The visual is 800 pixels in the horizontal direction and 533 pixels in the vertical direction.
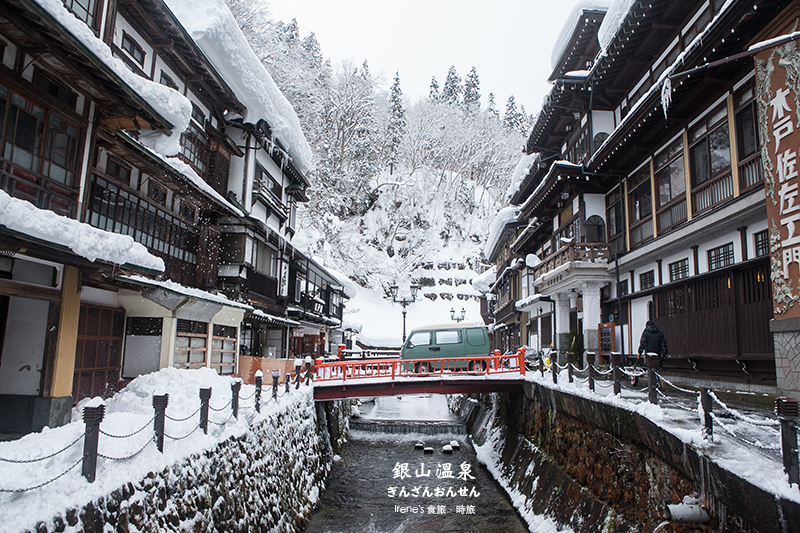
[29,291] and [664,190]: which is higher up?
[664,190]

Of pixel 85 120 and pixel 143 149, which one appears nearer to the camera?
pixel 85 120

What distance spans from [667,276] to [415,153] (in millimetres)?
52551

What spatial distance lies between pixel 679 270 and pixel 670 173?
10.5ft

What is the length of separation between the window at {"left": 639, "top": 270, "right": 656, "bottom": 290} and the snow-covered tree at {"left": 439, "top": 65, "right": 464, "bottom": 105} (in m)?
69.2

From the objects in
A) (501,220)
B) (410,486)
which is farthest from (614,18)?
(410,486)

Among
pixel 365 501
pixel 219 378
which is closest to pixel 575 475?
pixel 365 501

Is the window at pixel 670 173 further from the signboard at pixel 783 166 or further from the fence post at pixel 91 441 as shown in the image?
the fence post at pixel 91 441

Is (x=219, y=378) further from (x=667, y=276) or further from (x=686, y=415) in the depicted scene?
(x=667, y=276)

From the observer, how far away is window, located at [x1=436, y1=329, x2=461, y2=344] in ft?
72.0

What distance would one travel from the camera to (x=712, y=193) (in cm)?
1267

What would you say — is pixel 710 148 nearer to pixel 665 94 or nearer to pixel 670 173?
pixel 670 173

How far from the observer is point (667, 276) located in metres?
15.0

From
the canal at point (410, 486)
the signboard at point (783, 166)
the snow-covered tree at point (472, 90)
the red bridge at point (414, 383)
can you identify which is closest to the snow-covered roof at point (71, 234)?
the canal at point (410, 486)

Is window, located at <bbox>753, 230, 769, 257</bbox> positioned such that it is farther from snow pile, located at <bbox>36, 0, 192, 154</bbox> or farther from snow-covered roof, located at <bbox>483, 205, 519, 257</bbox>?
snow-covered roof, located at <bbox>483, 205, 519, 257</bbox>
